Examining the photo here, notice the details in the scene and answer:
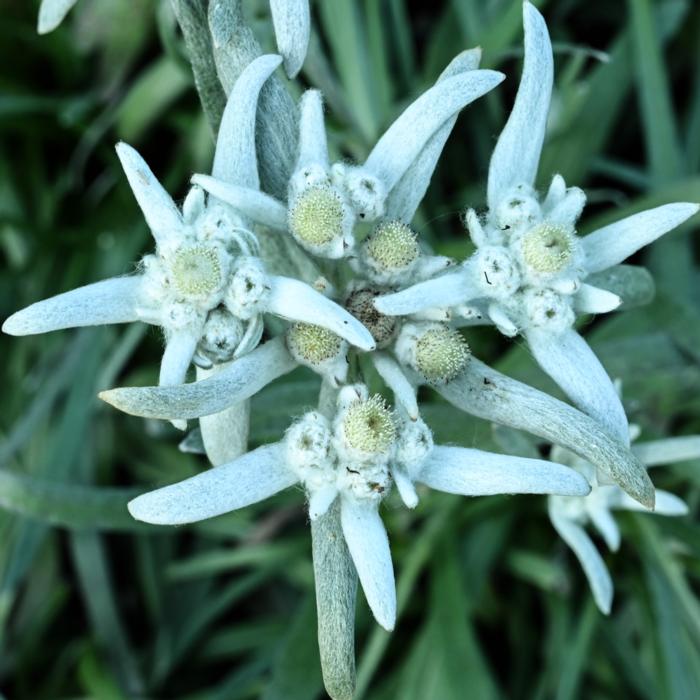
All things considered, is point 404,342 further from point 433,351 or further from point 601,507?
point 601,507

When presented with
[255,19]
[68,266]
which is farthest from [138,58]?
[255,19]

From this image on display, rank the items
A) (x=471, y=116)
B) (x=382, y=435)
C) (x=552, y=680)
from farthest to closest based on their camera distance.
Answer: (x=471, y=116)
(x=552, y=680)
(x=382, y=435)

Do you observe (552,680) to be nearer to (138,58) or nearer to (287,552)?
(287,552)

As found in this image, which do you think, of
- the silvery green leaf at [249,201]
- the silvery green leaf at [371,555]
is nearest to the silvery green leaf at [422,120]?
the silvery green leaf at [249,201]

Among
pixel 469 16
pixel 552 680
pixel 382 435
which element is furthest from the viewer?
pixel 469 16

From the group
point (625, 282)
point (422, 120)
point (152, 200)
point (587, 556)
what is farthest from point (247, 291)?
point (587, 556)

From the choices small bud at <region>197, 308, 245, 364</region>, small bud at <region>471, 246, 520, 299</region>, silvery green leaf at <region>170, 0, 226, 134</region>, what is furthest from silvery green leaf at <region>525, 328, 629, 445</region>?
silvery green leaf at <region>170, 0, 226, 134</region>

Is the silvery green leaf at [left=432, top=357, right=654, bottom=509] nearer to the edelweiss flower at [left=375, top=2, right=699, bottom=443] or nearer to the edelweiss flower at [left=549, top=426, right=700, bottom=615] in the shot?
the edelweiss flower at [left=375, top=2, right=699, bottom=443]
